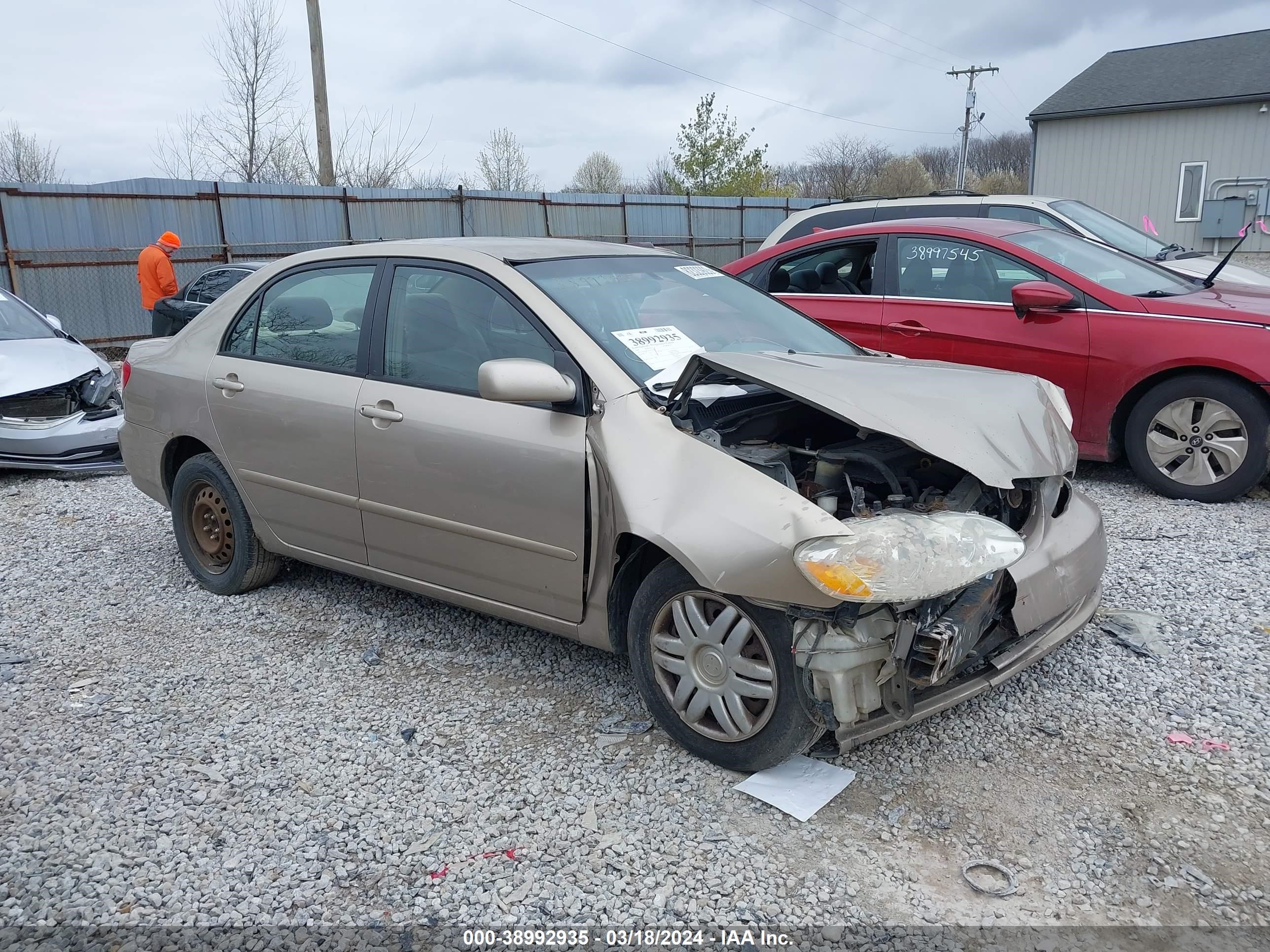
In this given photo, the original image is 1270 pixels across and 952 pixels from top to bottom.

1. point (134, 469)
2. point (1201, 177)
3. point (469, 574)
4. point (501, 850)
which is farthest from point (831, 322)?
point (1201, 177)

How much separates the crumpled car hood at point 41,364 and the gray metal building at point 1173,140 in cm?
2368

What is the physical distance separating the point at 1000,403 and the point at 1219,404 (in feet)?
10.2

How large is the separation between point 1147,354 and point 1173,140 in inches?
952

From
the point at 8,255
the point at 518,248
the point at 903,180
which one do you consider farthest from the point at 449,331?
the point at 903,180

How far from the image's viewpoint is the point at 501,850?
279 centimetres

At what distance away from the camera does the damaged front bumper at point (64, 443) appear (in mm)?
7277

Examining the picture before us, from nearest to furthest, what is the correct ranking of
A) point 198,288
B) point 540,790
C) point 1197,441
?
point 540,790 < point 1197,441 < point 198,288

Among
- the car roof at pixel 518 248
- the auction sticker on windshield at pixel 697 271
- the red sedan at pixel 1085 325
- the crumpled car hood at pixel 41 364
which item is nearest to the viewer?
the car roof at pixel 518 248

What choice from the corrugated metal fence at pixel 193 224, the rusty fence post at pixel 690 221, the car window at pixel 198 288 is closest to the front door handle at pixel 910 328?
the car window at pixel 198 288

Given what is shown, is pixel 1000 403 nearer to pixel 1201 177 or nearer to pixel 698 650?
pixel 698 650

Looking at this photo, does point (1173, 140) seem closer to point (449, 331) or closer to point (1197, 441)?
point (1197, 441)

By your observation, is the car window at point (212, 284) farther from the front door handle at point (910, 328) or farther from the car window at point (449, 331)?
the car window at point (449, 331)

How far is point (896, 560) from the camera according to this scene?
8.78 ft

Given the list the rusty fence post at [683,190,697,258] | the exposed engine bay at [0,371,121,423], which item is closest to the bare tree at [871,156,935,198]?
the rusty fence post at [683,190,697,258]
